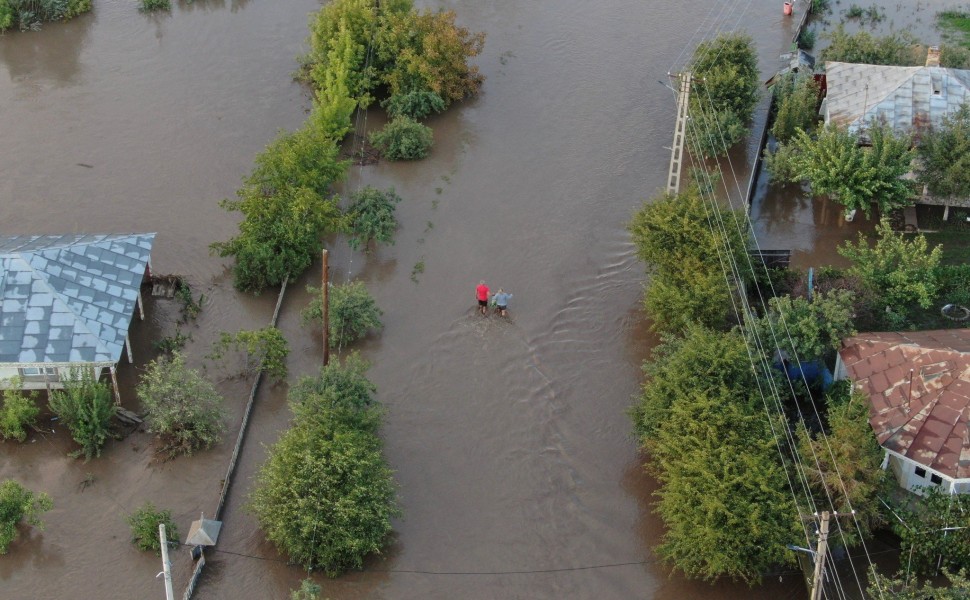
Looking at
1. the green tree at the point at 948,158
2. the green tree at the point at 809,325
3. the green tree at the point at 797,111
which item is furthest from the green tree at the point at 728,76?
the green tree at the point at 809,325

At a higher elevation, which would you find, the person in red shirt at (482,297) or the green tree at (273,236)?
the green tree at (273,236)

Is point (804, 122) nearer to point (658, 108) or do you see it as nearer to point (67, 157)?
point (658, 108)

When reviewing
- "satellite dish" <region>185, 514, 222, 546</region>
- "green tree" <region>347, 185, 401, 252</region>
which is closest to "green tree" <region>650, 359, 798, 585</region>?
"satellite dish" <region>185, 514, 222, 546</region>

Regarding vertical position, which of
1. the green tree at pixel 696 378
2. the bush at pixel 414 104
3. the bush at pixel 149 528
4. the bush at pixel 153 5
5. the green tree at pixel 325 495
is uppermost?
the bush at pixel 153 5

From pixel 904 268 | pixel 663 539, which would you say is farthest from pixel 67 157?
pixel 904 268

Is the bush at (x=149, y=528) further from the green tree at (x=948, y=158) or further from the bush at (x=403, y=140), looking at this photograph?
the green tree at (x=948, y=158)
